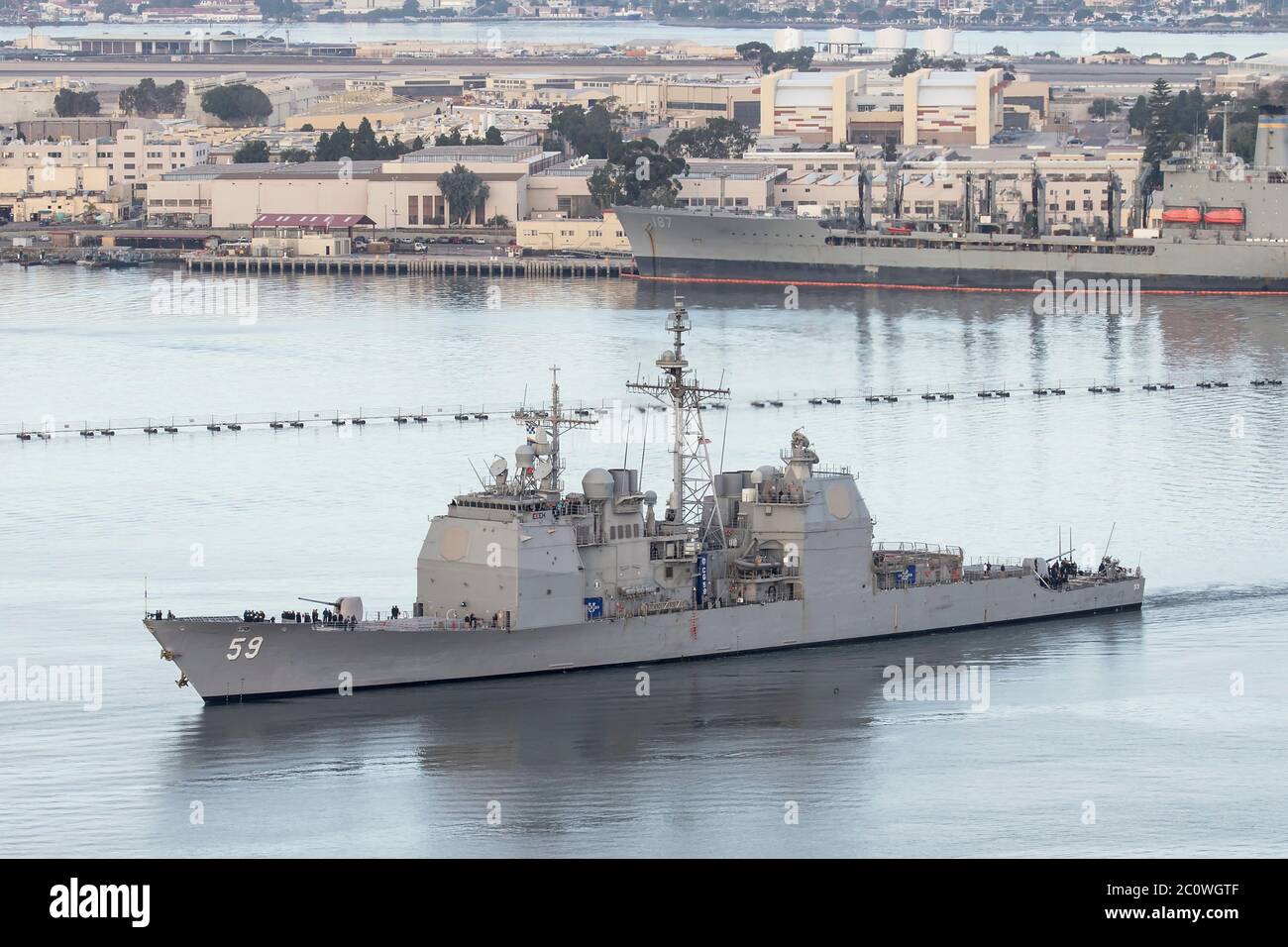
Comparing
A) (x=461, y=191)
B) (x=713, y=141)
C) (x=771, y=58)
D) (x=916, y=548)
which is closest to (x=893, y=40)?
(x=771, y=58)

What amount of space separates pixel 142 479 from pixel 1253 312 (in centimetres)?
4143

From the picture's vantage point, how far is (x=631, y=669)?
34656 mm

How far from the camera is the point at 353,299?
260 ft

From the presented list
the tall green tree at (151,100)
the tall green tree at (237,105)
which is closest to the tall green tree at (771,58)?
the tall green tree at (237,105)

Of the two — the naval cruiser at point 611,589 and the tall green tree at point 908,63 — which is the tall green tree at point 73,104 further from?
the naval cruiser at point 611,589

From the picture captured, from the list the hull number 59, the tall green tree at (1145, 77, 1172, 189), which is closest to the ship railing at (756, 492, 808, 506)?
the hull number 59

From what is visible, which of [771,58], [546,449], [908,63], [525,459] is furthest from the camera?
[771,58]

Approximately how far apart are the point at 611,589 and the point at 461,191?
6142cm

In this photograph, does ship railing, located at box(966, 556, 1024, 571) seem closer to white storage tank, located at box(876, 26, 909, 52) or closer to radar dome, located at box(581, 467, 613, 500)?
radar dome, located at box(581, 467, 613, 500)

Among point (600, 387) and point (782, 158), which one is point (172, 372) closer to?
point (600, 387)

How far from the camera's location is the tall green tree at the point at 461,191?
94875 mm

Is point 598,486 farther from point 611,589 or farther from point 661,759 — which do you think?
point 661,759

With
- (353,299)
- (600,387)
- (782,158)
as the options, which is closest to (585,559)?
(600,387)

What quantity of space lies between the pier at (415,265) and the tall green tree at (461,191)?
20.6 feet
